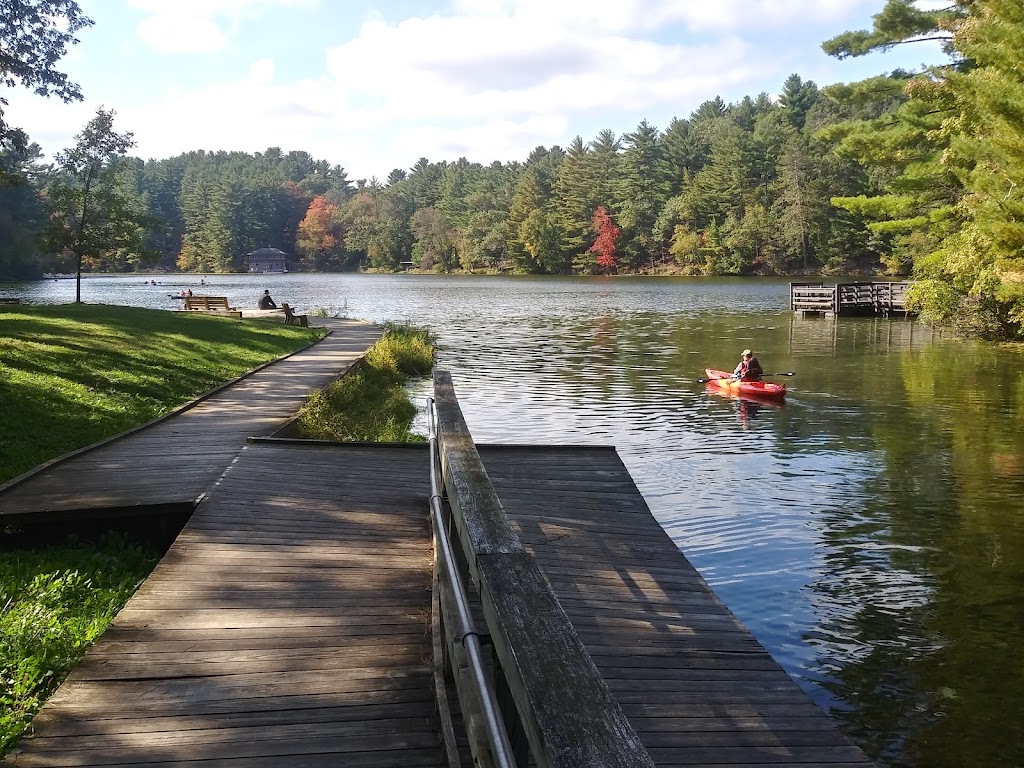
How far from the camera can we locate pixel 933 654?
788cm

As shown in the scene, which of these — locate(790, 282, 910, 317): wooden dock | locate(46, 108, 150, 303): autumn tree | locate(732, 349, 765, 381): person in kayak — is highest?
locate(46, 108, 150, 303): autumn tree

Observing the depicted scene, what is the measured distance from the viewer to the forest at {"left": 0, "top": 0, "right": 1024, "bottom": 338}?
97.8 feet

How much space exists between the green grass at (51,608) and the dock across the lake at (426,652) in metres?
0.38

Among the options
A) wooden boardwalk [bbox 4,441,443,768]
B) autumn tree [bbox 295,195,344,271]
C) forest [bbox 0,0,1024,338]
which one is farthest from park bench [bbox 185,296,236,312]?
autumn tree [bbox 295,195,344,271]

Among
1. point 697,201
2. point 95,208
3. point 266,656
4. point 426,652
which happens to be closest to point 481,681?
point 426,652

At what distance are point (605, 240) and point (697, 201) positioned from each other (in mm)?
13832

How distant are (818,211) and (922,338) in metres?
60.8

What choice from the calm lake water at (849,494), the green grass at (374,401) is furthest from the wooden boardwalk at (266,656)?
the green grass at (374,401)

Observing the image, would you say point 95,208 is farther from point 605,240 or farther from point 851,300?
point 605,240

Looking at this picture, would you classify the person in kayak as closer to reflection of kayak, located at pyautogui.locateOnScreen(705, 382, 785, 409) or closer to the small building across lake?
reflection of kayak, located at pyautogui.locateOnScreen(705, 382, 785, 409)

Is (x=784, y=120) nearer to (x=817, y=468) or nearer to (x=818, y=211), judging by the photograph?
(x=818, y=211)

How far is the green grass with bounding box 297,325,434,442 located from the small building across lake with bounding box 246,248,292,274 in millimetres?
128370

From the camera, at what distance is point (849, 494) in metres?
13.2

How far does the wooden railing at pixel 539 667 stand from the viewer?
85.5 inches
